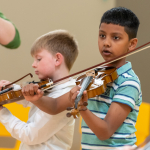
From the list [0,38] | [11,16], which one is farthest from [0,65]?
[0,38]

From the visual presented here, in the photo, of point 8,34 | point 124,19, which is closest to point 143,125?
point 124,19

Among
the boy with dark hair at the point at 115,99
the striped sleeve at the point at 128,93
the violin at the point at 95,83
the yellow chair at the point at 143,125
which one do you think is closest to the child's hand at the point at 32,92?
the boy with dark hair at the point at 115,99

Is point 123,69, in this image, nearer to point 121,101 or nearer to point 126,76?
point 126,76

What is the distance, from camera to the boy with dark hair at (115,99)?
2.59ft

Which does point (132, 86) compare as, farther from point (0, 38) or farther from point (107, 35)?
point (0, 38)

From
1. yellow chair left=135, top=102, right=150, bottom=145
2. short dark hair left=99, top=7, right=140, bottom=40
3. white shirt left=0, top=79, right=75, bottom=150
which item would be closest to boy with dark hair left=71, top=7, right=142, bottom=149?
short dark hair left=99, top=7, right=140, bottom=40

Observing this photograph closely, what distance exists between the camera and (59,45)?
1.16 metres

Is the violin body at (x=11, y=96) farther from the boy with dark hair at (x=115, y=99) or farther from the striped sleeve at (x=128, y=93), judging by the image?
the striped sleeve at (x=128, y=93)

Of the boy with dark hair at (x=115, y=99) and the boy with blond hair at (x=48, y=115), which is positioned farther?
the boy with blond hair at (x=48, y=115)

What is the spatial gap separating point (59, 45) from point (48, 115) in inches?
13.4

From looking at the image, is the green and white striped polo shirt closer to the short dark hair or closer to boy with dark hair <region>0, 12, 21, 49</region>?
the short dark hair

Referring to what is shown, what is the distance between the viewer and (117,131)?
83 centimetres

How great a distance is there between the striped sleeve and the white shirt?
0.31 metres

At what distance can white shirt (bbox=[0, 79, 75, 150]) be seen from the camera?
3.34 ft
